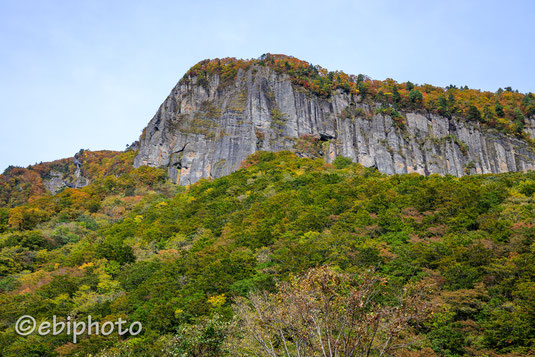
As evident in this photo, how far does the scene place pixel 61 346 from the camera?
2414 centimetres

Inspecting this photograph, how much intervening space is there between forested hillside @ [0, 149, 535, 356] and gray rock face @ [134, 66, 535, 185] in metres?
12.0

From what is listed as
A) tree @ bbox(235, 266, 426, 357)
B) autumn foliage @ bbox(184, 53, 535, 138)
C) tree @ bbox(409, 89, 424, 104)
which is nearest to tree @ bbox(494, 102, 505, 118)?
autumn foliage @ bbox(184, 53, 535, 138)

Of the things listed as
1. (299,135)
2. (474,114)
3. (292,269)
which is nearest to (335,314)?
(292,269)

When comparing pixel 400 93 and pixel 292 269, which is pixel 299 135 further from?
pixel 292 269

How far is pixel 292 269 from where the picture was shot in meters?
25.6

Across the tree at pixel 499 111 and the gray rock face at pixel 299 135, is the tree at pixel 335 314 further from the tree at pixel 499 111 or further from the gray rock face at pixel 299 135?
the tree at pixel 499 111

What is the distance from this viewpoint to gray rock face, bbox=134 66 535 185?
205ft

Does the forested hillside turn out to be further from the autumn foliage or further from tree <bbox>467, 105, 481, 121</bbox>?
tree <bbox>467, 105, 481, 121</bbox>

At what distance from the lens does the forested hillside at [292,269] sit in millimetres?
11531

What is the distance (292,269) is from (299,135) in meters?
40.9

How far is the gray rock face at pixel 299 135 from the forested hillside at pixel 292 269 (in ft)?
39.3

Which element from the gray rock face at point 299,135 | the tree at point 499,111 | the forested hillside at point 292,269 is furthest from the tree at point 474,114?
the forested hillside at point 292,269

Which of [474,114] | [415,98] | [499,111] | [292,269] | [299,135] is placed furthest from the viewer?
[415,98]

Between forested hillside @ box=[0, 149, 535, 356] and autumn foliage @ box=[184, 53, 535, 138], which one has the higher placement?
autumn foliage @ box=[184, 53, 535, 138]
